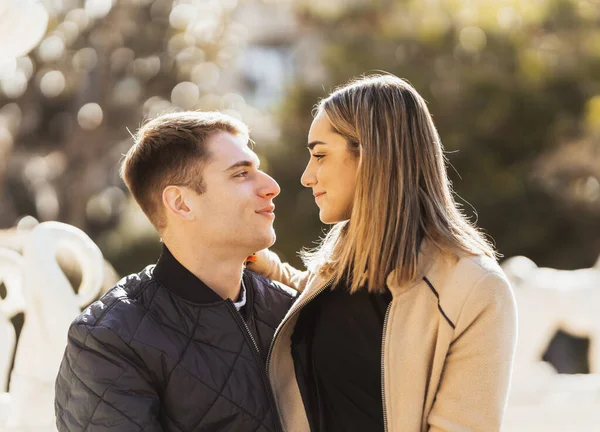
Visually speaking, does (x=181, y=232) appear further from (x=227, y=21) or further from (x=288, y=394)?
(x=227, y=21)

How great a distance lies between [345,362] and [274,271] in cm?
64

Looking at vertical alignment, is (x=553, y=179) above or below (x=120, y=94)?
below

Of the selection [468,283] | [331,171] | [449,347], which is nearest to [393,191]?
[331,171]

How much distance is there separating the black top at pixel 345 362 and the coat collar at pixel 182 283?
0.31 m

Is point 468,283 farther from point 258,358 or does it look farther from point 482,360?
point 258,358

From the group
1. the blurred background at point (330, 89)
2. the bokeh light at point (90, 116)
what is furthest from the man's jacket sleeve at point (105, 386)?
the bokeh light at point (90, 116)

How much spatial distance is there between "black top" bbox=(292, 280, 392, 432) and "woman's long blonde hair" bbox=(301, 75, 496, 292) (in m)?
0.07

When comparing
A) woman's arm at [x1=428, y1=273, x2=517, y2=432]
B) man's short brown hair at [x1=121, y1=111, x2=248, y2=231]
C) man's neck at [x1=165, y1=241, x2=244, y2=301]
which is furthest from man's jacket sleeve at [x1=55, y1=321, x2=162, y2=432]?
woman's arm at [x1=428, y1=273, x2=517, y2=432]

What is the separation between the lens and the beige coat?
201 centimetres

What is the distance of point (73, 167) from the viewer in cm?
1313

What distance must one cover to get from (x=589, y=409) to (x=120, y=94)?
10492 mm

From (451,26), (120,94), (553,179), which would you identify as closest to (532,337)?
(553,179)

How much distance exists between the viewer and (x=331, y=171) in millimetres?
2260

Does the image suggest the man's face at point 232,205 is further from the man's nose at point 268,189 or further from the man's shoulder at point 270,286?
the man's shoulder at point 270,286
